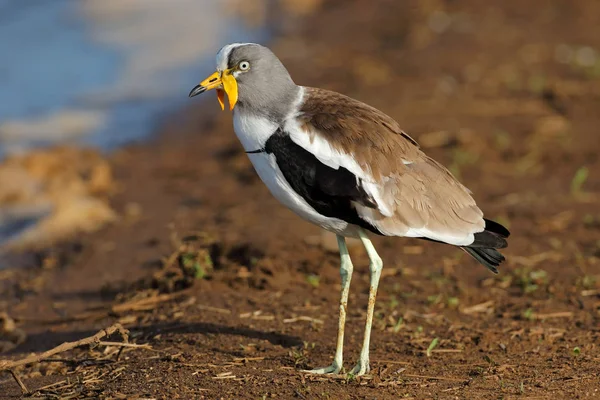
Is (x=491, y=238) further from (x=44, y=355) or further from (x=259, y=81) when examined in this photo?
(x=44, y=355)

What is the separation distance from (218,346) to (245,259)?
1429 mm

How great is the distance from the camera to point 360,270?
6957 mm

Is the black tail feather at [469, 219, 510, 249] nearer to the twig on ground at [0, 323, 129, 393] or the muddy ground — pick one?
the muddy ground

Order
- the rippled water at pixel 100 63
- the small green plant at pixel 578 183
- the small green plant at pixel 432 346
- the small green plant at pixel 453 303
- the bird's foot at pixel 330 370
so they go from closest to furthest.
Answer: the bird's foot at pixel 330 370
the small green plant at pixel 432 346
the small green plant at pixel 453 303
the small green plant at pixel 578 183
the rippled water at pixel 100 63

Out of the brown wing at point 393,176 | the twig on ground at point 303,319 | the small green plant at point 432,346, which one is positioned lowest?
the small green plant at point 432,346

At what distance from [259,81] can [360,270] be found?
221 centimetres

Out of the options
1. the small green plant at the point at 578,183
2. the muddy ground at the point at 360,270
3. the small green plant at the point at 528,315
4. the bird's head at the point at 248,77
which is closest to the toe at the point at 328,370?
the muddy ground at the point at 360,270

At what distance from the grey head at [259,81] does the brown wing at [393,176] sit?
0.13m

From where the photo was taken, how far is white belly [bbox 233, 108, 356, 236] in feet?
16.4

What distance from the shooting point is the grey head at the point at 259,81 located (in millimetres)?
5172

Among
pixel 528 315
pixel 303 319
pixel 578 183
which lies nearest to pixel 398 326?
pixel 303 319

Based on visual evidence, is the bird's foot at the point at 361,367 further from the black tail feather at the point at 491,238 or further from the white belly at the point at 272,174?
the black tail feather at the point at 491,238

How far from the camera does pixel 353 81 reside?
11516 mm

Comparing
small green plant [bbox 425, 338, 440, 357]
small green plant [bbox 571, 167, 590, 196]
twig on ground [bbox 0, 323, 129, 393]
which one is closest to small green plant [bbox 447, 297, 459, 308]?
small green plant [bbox 425, 338, 440, 357]
